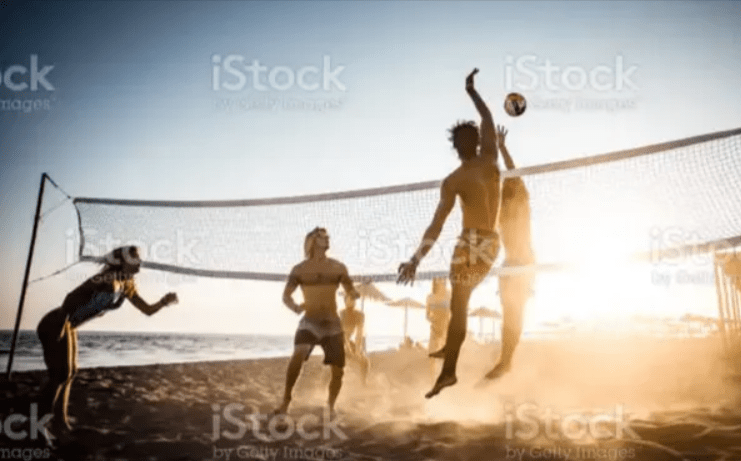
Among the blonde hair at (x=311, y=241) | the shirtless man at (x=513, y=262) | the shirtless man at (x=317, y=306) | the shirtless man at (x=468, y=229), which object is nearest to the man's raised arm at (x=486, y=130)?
the shirtless man at (x=468, y=229)

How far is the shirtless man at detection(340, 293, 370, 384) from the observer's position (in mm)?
9664

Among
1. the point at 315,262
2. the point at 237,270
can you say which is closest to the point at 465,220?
the point at 315,262

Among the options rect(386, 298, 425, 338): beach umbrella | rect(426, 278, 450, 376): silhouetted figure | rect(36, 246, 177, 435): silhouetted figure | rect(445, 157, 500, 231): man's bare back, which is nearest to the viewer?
→ rect(445, 157, 500, 231): man's bare back

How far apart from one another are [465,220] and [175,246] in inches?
237

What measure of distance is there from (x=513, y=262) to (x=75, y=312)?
4186 mm

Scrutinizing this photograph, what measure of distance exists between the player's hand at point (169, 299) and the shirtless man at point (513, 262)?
322cm

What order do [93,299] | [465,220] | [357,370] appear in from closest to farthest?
1. [465,220]
2. [93,299]
3. [357,370]

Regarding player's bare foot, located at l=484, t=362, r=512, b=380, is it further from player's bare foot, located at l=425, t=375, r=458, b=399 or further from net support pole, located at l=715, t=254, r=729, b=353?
net support pole, located at l=715, t=254, r=729, b=353

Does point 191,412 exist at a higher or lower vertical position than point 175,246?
lower

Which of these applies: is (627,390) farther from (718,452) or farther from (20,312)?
(20,312)

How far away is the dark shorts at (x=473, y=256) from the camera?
4184 mm

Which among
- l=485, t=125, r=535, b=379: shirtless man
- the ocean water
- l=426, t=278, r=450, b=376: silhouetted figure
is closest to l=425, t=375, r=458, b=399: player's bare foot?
l=485, t=125, r=535, b=379: shirtless man

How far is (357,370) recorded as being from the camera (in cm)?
1156

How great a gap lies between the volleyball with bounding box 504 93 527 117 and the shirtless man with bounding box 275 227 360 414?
2508mm
